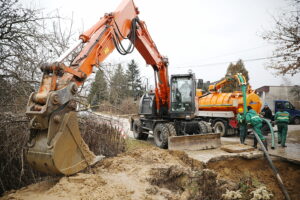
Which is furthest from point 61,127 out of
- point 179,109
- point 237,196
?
point 179,109

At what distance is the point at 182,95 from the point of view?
8680 mm

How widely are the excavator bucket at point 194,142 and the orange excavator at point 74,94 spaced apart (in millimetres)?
482

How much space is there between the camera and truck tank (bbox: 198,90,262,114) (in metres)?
10.9

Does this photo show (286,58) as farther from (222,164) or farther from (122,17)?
(122,17)

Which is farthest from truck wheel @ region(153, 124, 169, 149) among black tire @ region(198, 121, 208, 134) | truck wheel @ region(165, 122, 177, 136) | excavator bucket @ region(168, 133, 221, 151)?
black tire @ region(198, 121, 208, 134)

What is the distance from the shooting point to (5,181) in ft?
13.9

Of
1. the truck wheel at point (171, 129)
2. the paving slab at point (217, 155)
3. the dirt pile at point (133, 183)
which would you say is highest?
the truck wheel at point (171, 129)

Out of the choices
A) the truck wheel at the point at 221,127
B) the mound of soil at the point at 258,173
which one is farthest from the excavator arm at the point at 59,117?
the truck wheel at the point at 221,127

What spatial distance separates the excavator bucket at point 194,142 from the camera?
287 inches

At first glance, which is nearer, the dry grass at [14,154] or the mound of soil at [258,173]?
the dry grass at [14,154]

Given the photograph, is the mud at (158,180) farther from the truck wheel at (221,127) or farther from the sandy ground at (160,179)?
the truck wheel at (221,127)

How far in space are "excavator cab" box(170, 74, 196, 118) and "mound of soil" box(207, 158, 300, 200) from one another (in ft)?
8.18

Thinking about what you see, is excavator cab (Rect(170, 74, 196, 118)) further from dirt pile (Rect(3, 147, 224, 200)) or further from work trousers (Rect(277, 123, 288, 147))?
work trousers (Rect(277, 123, 288, 147))

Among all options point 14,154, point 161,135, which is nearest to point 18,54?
point 14,154
